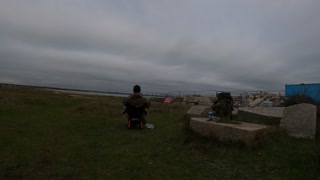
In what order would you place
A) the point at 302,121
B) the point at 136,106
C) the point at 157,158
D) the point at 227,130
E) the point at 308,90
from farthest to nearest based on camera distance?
the point at 308,90
the point at 136,106
the point at 302,121
the point at 227,130
the point at 157,158

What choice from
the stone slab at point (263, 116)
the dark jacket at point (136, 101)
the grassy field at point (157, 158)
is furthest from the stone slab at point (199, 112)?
the grassy field at point (157, 158)

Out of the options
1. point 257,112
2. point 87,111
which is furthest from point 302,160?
point 87,111

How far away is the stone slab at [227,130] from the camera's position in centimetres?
805

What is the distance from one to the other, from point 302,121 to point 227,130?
2.15 metres

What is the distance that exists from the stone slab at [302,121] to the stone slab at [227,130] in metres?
1.00

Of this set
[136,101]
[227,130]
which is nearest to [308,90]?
[136,101]

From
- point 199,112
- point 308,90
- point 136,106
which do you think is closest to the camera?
point 136,106

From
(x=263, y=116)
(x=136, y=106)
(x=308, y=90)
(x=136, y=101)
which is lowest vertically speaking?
(x=263, y=116)

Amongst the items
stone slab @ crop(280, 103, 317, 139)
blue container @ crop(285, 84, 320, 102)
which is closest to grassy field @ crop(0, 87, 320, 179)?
stone slab @ crop(280, 103, 317, 139)

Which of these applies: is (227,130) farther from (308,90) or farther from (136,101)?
(308,90)

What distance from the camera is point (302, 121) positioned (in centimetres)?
914

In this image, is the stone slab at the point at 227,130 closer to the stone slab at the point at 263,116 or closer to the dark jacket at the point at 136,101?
the stone slab at the point at 263,116

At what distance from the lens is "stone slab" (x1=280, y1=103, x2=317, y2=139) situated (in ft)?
29.6

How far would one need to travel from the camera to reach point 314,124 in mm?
9102
